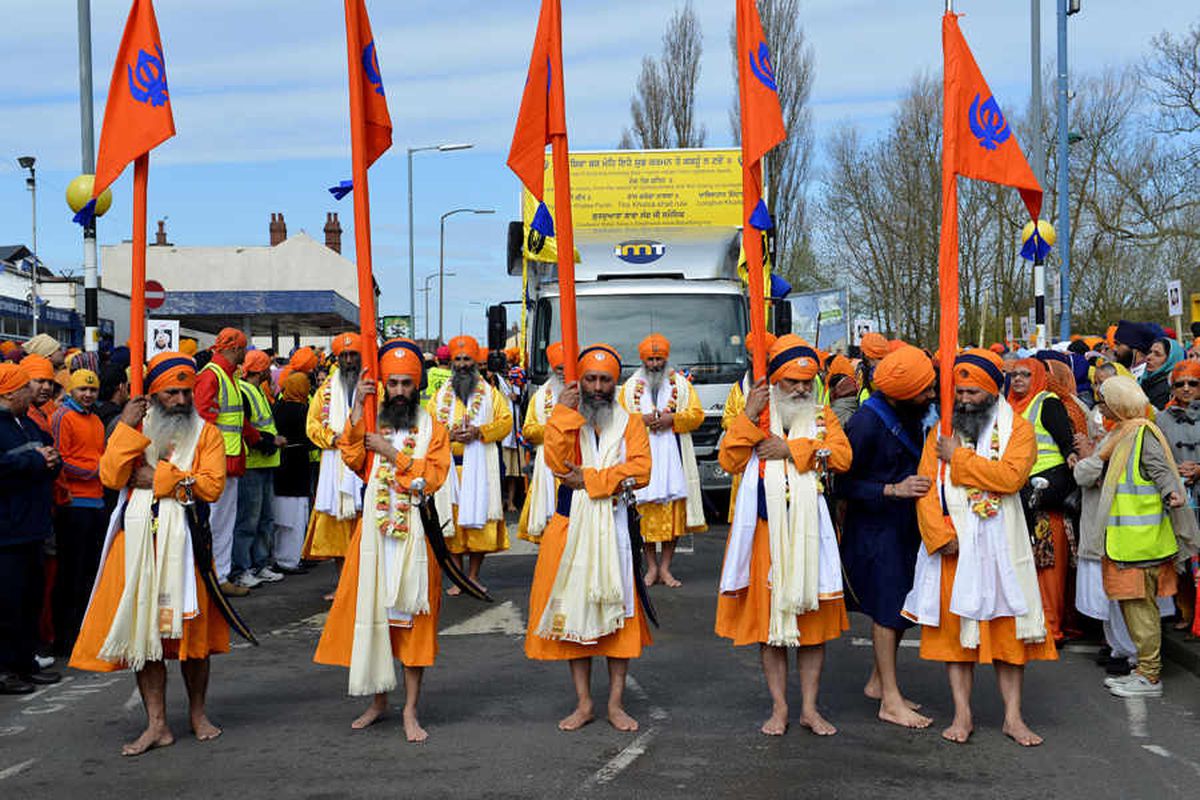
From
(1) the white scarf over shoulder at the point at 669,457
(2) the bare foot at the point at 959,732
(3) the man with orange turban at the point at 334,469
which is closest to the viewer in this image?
(2) the bare foot at the point at 959,732

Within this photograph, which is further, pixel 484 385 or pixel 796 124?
pixel 796 124

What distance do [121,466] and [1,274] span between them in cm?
3787

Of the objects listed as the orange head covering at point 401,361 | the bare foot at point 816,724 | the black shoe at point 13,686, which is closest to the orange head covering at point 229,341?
the black shoe at point 13,686

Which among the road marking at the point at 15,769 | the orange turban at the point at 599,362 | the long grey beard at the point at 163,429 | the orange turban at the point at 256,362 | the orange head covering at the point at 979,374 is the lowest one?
the road marking at the point at 15,769

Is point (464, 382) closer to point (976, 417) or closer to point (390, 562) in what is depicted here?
point (390, 562)

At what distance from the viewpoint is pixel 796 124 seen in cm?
4284

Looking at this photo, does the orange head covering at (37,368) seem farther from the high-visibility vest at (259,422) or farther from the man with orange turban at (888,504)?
the man with orange turban at (888,504)

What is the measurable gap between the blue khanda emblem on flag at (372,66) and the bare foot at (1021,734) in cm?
473

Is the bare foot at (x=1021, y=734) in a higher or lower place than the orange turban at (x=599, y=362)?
lower

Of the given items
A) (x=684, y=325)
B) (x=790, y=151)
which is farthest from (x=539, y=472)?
(x=790, y=151)

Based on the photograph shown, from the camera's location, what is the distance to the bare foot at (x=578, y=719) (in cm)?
678

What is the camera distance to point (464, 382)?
1102cm

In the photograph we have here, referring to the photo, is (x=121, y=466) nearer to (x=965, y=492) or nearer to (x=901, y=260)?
(x=965, y=492)

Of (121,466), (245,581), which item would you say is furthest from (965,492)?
(245,581)
